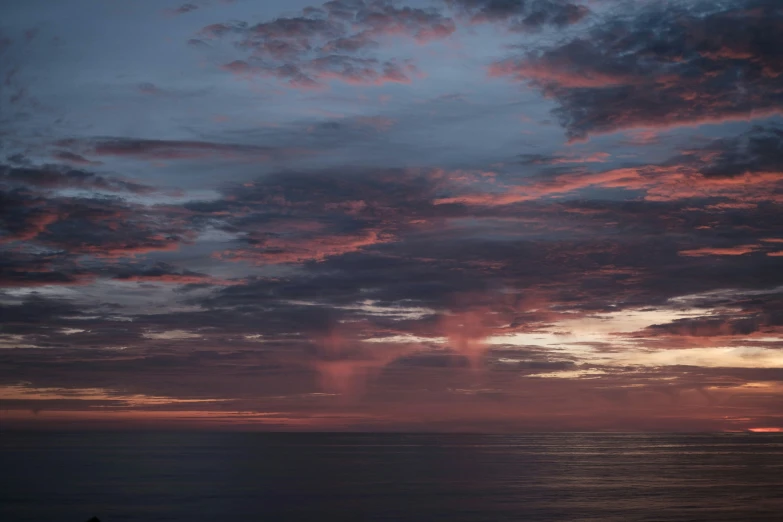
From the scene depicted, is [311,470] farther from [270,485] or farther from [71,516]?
[71,516]

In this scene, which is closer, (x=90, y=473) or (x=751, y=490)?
(x=751, y=490)

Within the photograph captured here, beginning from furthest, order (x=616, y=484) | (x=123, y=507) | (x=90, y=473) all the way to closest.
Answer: (x=90, y=473) → (x=616, y=484) → (x=123, y=507)

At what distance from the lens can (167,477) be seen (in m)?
106

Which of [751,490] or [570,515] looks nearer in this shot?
[570,515]

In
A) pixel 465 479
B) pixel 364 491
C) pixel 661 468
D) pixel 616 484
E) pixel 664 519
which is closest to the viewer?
pixel 664 519

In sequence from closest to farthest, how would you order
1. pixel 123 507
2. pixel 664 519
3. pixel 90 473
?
pixel 664 519 → pixel 123 507 → pixel 90 473

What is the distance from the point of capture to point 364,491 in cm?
8444

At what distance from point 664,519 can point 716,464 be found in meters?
85.7

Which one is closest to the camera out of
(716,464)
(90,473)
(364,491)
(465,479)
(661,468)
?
(364,491)

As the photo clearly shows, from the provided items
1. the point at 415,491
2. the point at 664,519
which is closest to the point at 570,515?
the point at 664,519

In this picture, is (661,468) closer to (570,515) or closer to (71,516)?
(570,515)

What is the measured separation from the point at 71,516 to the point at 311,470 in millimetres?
56450

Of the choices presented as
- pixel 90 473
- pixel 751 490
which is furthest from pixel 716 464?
pixel 90 473

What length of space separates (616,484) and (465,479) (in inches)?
791
